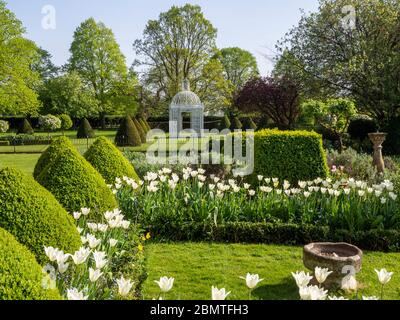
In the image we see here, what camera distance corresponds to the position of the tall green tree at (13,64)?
973 inches

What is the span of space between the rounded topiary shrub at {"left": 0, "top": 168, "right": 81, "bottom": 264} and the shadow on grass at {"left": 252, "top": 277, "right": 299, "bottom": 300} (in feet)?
7.00

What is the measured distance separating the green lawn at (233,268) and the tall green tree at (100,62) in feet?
102

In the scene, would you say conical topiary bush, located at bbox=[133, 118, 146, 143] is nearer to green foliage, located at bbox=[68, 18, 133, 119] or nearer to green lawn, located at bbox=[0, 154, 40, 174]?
green lawn, located at bbox=[0, 154, 40, 174]

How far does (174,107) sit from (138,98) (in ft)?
32.4

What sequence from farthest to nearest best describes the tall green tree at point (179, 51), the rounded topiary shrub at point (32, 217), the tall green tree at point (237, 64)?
1. the tall green tree at point (237, 64)
2. the tall green tree at point (179, 51)
3. the rounded topiary shrub at point (32, 217)

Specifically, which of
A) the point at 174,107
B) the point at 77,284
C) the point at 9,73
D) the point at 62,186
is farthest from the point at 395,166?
the point at 9,73

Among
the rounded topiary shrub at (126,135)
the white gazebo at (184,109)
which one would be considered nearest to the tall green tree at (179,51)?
the white gazebo at (184,109)

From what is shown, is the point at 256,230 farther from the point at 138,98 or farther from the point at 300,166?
the point at 138,98

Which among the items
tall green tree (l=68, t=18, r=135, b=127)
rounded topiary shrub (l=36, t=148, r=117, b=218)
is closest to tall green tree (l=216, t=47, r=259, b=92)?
tall green tree (l=68, t=18, r=135, b=127)

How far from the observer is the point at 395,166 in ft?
37.2

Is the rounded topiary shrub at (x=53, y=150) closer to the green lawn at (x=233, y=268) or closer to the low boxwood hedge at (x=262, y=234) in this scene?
the low boxwood hedge at (x=262, y=234)

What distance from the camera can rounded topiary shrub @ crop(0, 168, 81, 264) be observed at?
3.03m
